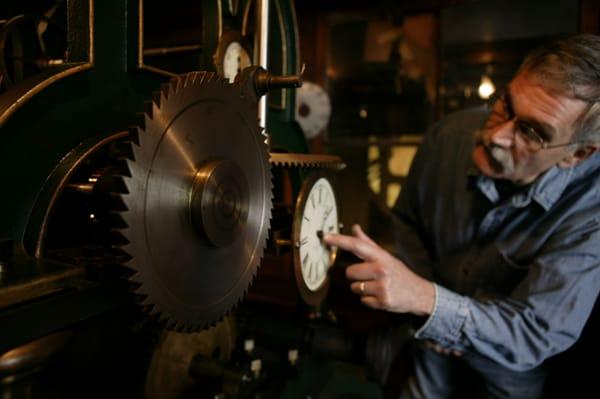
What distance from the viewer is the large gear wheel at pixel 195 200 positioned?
542 mm

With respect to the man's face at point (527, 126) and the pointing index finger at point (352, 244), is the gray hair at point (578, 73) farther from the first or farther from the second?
the pointing index finger at point (352, 244)

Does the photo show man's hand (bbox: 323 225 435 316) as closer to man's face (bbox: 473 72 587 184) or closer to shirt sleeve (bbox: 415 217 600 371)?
shirt sleeve (bbox: 415 217 600 371)

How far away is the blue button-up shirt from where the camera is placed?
40.8 inches

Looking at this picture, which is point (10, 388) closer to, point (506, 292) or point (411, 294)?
point (411, 294)

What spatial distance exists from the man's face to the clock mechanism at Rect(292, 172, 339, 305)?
465mm

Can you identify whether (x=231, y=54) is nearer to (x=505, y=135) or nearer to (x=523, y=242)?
(x=505, y=135)

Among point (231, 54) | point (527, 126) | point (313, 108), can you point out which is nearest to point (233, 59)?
point (231, 54)

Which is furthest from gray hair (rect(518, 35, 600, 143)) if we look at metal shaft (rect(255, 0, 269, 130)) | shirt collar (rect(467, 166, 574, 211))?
metal shaft (rect(255, 0, 269, 130))

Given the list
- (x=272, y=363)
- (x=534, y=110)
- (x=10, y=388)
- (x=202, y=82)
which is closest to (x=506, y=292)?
(x=534, y=110)

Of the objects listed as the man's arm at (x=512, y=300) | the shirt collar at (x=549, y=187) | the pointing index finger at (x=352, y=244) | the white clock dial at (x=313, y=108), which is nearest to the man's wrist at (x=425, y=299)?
the man's arm at (x=512, y=300)

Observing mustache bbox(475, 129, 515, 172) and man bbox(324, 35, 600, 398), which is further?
mustache bbox(475, 129, 515, 172)

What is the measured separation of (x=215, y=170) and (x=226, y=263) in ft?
0.55

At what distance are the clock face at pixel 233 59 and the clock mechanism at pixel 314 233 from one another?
1.12ft

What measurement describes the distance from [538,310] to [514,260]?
0.59 feet
